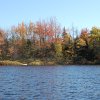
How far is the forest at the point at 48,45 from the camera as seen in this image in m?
130

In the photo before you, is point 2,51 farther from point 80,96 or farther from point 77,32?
point 80,96

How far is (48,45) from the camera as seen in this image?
137000 millimetres

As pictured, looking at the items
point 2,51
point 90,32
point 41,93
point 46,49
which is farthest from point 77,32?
point 41,93

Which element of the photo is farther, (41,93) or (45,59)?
(45,59)

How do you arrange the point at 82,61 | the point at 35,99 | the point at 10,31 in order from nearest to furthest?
the point at 35,99
the point at 82,61
the point at 10,31

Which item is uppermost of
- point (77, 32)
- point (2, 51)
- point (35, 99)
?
point (77, 32)

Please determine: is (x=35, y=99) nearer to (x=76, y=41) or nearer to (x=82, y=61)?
(x=82, y=61)

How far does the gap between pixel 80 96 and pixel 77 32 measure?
12012 centimetres

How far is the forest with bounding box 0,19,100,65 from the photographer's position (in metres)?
130

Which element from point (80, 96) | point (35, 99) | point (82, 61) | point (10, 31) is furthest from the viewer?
point (10, 31)

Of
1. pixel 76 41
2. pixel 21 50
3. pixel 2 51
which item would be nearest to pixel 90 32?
pixel 76 41

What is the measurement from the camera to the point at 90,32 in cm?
14012

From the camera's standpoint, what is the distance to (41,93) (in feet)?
119

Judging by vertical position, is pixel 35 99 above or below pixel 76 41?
below
